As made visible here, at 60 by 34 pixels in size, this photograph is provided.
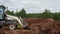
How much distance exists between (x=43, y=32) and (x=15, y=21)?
4.29m

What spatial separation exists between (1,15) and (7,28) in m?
1.42

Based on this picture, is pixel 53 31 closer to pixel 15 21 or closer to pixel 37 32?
pixel 37 32

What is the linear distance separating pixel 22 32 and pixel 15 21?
334cm

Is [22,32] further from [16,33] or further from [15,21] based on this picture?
[15,21]

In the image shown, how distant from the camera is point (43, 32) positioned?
21.6 meters

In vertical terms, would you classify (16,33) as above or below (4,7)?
below

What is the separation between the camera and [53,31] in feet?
70.7

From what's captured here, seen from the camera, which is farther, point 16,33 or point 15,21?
point 15,21

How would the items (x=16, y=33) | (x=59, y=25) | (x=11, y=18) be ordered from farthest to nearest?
(x=11, y=18), (x=59, y=25), (x=16, y=33)

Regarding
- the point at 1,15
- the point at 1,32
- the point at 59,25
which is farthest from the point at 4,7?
the point at 59,25

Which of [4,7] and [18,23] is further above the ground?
[4,7]

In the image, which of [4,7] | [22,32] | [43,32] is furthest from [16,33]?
[4,7]

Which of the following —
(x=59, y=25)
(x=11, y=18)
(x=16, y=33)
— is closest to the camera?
(x=16, y=33)

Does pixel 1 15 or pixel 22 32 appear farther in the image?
pixel 1 15
